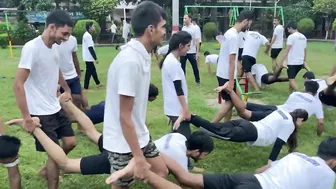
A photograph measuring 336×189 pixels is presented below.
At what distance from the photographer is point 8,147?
135 inches

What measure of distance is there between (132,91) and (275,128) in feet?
8.15

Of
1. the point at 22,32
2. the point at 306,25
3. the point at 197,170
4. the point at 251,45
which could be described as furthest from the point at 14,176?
the point at 306,25

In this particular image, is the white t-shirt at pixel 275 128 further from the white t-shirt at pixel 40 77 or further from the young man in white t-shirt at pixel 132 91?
the white t-shirt at pixel 40 77

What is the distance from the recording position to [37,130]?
347 cm

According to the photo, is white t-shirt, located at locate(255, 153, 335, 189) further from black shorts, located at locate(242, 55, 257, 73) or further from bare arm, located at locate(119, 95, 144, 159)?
black shorts, located at locate(242, 55, 257, 73)

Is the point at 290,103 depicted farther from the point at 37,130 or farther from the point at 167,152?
the point at 37,130

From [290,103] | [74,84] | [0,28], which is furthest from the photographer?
[0,28]

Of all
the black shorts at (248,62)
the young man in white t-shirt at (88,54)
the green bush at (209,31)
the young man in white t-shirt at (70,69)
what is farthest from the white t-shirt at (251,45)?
the green bush at (209,31)

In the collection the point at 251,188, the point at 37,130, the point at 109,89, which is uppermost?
the point at 109,89

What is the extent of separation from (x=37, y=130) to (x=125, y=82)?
1408mm

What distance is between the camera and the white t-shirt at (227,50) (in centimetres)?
533

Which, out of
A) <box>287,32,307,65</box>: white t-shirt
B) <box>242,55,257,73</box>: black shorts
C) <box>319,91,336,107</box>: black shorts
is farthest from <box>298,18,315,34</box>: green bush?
<box>319,91,336,107</box>: black shorts

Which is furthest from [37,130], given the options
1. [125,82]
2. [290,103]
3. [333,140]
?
[290,103]

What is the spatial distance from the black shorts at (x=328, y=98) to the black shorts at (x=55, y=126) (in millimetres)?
3639
